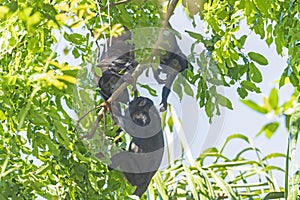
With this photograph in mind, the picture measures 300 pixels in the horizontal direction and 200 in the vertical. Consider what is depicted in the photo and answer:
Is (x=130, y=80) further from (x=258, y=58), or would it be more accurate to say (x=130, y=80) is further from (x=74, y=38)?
(x=258, y=58)

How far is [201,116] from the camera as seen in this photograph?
1500mm

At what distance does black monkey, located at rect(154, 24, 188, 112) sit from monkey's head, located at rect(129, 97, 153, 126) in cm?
5

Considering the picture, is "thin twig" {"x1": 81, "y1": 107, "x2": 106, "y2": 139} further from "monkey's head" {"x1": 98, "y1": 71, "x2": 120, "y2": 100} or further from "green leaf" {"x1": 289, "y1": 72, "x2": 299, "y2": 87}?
"green leaf" {"x1": 289, "y1": 72, "x2": 299, "y2": 87}

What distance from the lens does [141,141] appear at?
56.9 inches

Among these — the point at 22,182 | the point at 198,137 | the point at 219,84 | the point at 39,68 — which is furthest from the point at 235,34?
the point at 22,182

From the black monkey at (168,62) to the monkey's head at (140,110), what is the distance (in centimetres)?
5

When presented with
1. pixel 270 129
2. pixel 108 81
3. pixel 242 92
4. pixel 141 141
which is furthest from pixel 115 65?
pixel 270 129

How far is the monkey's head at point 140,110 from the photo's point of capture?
1418mm

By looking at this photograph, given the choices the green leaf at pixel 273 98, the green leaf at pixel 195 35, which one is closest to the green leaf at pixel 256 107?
the green leaf at pixel 273 98

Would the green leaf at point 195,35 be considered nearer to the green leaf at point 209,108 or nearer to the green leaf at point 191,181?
the green leaf at point 209,108

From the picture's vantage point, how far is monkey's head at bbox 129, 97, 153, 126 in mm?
1418

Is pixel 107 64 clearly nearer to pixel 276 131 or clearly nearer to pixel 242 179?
pixel 276 131

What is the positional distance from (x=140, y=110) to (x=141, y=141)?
66 mm

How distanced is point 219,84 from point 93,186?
335 millimetres
